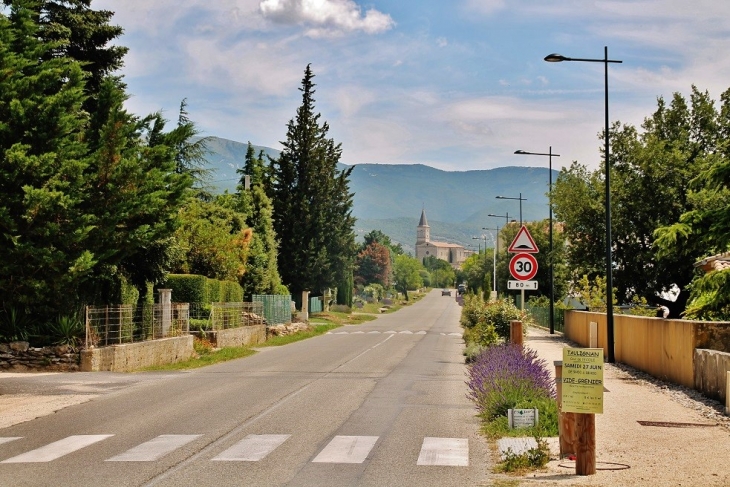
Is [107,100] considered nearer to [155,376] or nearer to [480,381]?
[155,376]

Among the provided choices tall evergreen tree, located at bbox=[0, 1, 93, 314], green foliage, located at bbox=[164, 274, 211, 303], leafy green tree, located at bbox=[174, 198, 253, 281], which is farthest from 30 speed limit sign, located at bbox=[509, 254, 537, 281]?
leafy green tree, located at bbox=[174, 198, 253, 281]

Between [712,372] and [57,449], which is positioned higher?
[712,372]

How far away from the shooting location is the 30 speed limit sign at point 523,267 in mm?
21375

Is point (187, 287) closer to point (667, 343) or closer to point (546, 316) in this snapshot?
point (667, 343)

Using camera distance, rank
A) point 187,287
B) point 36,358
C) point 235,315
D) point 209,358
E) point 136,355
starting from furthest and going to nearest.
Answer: point 235,315
point 187,287
point 209,358
point 136,355
point 36,358

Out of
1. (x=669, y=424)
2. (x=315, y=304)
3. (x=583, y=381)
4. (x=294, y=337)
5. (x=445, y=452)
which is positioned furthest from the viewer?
(x=315, y=304)

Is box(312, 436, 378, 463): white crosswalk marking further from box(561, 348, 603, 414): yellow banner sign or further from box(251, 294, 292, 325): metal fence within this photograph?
box(251, 294, 292, 325): metal fence

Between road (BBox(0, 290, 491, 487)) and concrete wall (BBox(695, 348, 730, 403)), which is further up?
concrete wall (BBox(695, 348, 730, 403))

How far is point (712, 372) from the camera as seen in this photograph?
17.8 m

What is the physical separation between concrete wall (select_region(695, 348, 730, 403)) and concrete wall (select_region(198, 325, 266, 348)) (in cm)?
2049

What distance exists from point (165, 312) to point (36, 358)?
6.44 meters

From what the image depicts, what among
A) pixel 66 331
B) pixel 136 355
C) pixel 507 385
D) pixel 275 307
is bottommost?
pixel 136 355

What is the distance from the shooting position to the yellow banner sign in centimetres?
999

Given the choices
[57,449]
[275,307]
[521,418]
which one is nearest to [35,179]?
[57,449]
